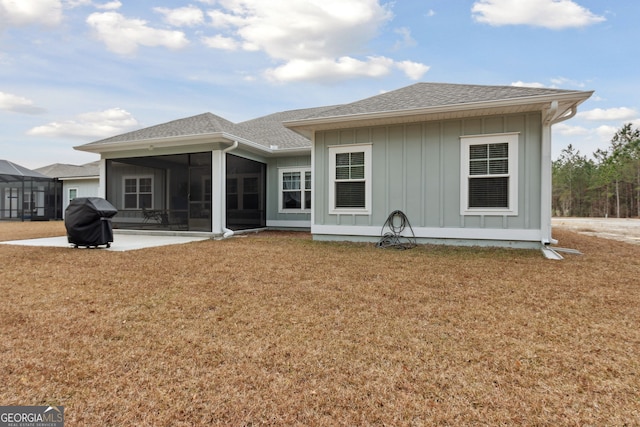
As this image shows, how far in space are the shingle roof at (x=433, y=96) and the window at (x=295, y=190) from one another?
3601 mm

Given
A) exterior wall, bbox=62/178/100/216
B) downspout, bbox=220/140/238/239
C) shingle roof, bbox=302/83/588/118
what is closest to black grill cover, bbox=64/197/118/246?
downspout, bbox=220/140/238/239

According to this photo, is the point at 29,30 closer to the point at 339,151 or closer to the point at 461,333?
the point at 339,151

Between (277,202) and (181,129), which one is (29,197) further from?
(277,202)

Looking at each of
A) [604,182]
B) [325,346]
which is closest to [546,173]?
[325,346]

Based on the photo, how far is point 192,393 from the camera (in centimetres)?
184

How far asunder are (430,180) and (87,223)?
7.49 meters

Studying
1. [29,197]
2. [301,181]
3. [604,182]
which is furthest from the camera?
[604,182]

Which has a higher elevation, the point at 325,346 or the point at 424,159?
the point at 424,159

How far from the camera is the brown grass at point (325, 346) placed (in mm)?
1724

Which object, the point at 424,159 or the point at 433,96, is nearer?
the point at 424,159

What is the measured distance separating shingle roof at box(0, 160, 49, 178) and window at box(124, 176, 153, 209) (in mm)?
8083

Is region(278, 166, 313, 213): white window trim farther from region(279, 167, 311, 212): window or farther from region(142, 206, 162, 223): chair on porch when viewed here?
region(142, 206, 162, 223): chair on porch

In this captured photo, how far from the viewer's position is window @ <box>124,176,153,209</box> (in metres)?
14.8

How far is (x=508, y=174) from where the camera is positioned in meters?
6.60
